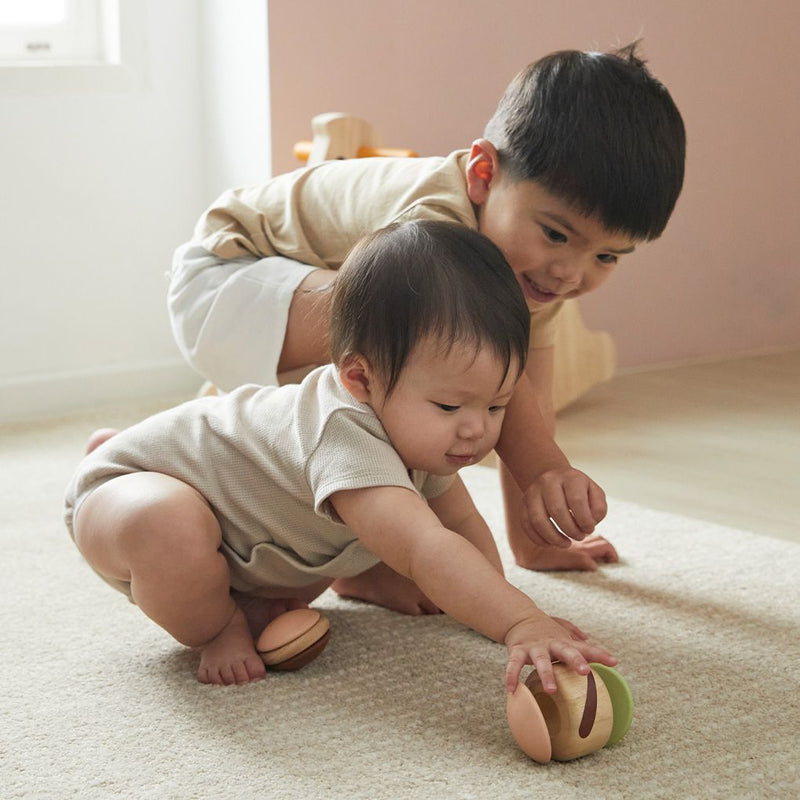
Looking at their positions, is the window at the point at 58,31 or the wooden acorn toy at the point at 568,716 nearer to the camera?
the wooden acorn toy at the point at 568,716

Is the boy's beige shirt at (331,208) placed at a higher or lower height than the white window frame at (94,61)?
lower

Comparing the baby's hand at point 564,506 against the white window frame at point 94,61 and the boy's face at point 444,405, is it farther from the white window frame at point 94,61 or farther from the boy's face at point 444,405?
the white window frame at point 94,61

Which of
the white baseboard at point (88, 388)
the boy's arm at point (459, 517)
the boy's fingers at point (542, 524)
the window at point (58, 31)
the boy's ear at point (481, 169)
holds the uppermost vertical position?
the window at point (58, 31)

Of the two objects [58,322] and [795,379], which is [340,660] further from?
[795,379]

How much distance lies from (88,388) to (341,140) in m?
0.61

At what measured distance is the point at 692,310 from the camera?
2.39 meters

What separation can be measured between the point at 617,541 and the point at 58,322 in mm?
1057

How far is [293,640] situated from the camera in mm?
910

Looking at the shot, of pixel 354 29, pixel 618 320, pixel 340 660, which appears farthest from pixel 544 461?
pixel 618 320

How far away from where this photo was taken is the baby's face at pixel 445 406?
2.74 ft

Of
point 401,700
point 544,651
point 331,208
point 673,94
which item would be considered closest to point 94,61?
point 331,208

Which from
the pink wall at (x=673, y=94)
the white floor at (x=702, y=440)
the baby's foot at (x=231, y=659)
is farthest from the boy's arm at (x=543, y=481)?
the pink wall at (x=673, y=94)

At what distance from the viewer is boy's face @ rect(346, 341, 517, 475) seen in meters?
0.83

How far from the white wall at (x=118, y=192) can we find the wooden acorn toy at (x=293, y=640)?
3.59 feet
